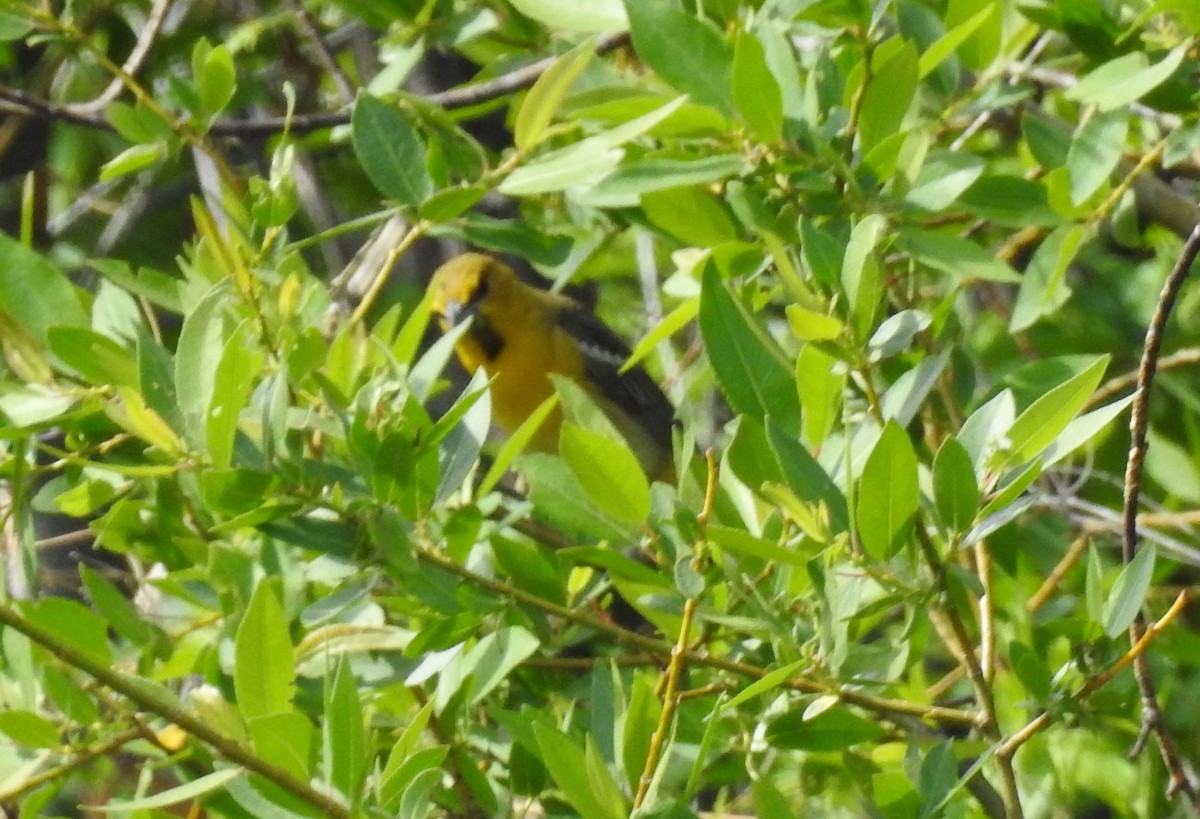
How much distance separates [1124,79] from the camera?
1735 millimetres

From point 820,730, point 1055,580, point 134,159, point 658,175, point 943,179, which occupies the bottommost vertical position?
point 1055,580

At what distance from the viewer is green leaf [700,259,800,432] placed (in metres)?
1.38

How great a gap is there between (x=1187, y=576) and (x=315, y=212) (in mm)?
2146

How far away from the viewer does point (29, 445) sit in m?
1.63

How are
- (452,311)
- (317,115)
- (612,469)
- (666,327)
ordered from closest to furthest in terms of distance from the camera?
(612,469) → (666,327) → (317,115) → (452,311)

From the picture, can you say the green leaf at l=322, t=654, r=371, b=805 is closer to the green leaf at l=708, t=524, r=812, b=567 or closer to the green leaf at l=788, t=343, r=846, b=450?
the green leaf at l=708, t=524, r=812, b=567

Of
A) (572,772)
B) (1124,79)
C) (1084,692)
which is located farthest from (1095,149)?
(572,772)

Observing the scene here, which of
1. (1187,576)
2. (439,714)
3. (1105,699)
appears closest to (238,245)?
(439,714)

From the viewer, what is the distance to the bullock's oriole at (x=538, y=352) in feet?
13.8

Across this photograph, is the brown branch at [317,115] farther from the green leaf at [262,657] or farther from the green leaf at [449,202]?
the green leaf at [262,657]

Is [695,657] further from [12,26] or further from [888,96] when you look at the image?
[12,26]

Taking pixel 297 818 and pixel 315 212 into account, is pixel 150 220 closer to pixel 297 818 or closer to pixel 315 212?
pixel 315 212

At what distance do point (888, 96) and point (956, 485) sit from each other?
56 cm

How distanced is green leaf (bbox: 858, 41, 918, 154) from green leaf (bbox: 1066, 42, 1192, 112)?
216 millimetres
